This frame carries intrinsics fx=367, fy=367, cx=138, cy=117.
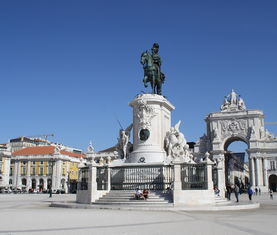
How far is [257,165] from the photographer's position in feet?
Result: 230

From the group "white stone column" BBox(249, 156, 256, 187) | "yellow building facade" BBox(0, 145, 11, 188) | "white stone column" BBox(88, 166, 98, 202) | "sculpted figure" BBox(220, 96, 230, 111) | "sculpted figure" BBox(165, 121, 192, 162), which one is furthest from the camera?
"sculpted figure" BBox(220, 96, 230, 111)

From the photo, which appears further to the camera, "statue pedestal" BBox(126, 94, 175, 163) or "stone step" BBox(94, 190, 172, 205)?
"statue pedestal" BBox(126, 94, 175, 163)

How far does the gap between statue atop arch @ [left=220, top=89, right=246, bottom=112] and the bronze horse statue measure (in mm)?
57344

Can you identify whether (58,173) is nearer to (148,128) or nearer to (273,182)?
(273,182)

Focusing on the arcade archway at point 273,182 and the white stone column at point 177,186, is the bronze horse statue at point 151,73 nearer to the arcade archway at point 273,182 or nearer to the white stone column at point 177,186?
the white stone column at point 177,186

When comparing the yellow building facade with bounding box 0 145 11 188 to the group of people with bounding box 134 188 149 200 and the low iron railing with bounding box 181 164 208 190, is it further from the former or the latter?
the low iron railing with bounding box 181 164 208 190

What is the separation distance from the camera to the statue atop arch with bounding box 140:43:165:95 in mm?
22875

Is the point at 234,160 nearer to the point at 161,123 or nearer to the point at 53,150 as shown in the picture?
the point at 53,150

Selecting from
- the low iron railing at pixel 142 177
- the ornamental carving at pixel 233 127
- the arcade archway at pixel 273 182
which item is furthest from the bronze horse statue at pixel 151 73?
the arcade archway at pixel 273 182

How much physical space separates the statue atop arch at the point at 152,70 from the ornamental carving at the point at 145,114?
6.09 ft

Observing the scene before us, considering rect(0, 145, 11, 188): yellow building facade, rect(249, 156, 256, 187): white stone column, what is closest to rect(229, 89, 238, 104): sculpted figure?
rect(249, 156, 256, 187): white stone column

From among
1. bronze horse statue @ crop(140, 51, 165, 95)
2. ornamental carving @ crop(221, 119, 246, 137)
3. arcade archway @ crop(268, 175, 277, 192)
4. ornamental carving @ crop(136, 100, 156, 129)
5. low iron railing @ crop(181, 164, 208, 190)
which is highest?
ornamental carving @ crop(221, 119, 246, 137)

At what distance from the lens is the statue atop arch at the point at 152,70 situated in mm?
22875

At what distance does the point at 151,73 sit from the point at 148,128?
3795 mm
